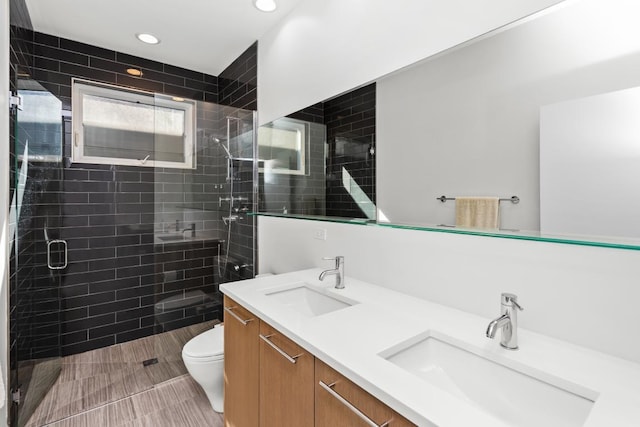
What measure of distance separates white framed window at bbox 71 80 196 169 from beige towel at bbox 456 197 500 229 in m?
2.03

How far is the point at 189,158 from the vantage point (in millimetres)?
2475

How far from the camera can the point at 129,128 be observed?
2.91 metres

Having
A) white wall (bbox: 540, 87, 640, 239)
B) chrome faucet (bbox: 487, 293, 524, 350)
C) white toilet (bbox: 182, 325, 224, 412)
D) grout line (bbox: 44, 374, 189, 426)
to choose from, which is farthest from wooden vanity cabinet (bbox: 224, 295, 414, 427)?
grout line (bbox: 44, 374, 189, 426)

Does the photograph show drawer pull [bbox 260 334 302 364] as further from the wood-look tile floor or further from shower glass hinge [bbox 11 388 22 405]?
shower glass hinge [bbox 11 388 22 405]

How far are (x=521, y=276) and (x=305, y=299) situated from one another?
0.99 metres

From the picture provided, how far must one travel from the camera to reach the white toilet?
1.86m

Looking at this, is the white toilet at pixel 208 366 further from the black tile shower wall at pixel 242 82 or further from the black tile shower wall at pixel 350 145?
the black tile shower wall at pixel 242 82

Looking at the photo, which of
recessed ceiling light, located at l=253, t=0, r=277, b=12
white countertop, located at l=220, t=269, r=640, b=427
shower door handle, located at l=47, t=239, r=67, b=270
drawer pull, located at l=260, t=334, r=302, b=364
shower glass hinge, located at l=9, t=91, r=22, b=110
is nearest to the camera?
white countertop, located at l=220, t=269, r=640, b=427

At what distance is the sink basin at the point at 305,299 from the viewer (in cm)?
153

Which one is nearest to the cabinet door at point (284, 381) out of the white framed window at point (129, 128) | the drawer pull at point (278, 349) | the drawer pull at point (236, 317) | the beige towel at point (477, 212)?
the drawer pull at point (278, 349)

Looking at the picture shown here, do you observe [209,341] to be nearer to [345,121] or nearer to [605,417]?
[345,121]

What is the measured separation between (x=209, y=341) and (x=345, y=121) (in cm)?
164

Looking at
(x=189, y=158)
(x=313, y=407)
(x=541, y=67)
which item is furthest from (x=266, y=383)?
(x=189, y=158)

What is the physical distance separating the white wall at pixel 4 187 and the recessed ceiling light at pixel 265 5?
131 cm
